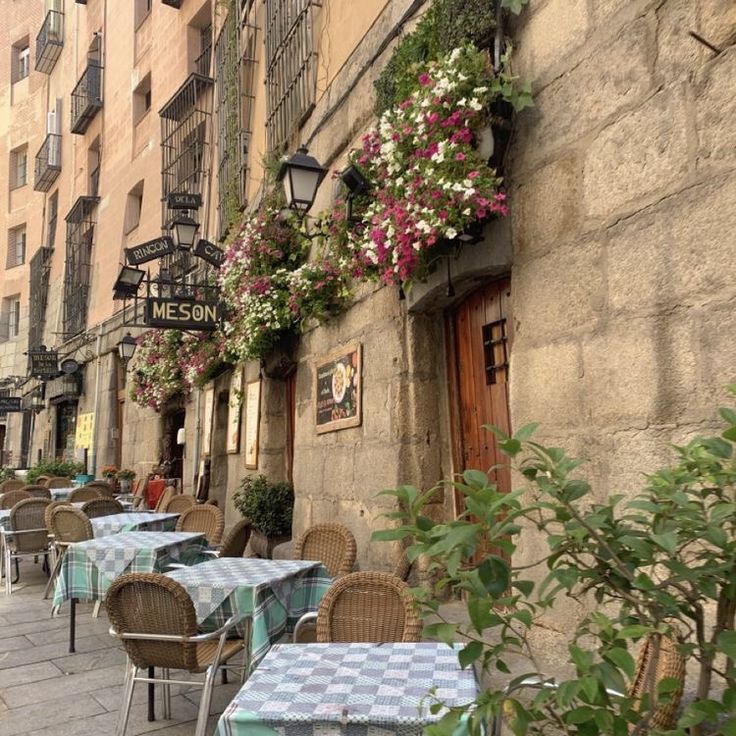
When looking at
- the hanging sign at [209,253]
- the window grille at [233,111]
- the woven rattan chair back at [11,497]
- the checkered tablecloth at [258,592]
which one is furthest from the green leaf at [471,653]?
the window grille at [233,111]

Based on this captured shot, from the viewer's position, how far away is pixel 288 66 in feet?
25.1

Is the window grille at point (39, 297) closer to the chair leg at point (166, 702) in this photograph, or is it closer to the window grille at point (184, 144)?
the window grille at point (184, 144)

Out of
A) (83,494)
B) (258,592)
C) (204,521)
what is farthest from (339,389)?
(83,494)

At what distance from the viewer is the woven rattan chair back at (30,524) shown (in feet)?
21.7

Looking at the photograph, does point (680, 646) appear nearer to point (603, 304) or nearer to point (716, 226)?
point (716, 226)

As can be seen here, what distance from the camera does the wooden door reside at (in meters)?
4.06

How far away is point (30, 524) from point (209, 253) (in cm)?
371

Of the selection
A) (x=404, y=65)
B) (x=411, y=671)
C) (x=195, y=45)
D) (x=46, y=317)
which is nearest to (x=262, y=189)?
(x=404, y=65)

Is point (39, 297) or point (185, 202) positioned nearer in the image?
point (185, 202)

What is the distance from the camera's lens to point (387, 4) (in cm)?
523

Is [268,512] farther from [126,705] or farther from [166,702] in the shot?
[126,705]

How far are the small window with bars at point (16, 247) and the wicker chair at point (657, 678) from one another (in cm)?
2533

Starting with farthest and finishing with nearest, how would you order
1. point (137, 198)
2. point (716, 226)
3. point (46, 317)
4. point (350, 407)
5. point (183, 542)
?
point (46, 317) < point (137, 198) < point (350, 407) < point (183, 542) < point (716, 226)

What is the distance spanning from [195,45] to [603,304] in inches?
464
